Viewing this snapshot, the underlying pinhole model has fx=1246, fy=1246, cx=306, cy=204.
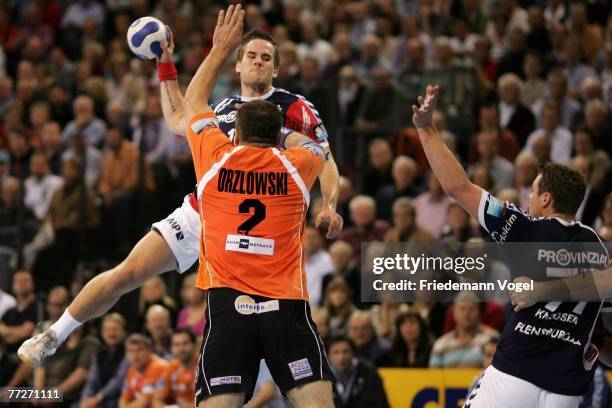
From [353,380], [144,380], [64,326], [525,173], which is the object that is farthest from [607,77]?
[64,326]

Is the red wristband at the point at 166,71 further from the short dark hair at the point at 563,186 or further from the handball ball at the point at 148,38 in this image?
the short dark hair at the point at 563,186

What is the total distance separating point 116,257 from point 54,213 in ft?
3.33

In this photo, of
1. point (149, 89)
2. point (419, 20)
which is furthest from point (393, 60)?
point (149, 89)

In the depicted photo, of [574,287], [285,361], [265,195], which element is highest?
[265,195]

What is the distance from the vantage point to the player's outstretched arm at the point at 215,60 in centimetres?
847

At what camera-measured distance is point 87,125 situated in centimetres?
1867

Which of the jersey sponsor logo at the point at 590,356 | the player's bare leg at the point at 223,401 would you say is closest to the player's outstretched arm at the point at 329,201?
the player's bare leg at the point at 223,401

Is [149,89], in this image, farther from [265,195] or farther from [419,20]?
[265,195]

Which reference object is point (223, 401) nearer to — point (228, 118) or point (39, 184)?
point (228, 118)

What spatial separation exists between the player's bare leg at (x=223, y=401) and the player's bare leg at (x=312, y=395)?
37 centimetres

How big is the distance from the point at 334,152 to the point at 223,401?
9.25 metres

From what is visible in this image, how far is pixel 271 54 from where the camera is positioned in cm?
940

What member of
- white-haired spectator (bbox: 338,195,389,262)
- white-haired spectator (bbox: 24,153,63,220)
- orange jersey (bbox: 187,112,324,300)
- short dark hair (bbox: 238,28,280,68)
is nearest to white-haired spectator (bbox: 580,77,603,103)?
white-haired spectator (bbox: 338,195,389,262)

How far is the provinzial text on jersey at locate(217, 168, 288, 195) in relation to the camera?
25.8 feet
